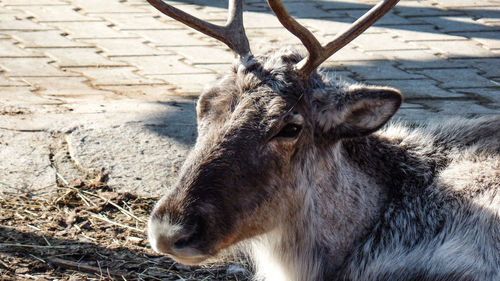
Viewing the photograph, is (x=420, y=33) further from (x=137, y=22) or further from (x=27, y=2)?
(x=27, y=2)

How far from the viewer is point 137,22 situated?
33.1ft

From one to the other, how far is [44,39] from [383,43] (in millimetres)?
3731

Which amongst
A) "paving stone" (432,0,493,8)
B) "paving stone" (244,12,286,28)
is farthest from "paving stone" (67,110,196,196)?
"paving stone" (432,0,493,8)

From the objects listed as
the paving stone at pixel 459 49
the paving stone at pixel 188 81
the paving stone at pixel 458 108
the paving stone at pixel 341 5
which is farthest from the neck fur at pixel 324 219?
the paving stone at pixel 341 5

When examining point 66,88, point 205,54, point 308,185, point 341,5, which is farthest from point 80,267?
point 341,5

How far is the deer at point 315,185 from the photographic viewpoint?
369 cm

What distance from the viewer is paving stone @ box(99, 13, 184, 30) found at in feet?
32.4

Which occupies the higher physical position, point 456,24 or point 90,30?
point 456,24

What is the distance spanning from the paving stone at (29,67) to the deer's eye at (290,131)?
465cm

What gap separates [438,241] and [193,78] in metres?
4.39

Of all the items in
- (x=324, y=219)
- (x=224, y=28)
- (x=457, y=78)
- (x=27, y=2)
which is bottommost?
(x=27, y=2)

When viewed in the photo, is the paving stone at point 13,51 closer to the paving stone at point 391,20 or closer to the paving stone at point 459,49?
the paving stone at point 391,20

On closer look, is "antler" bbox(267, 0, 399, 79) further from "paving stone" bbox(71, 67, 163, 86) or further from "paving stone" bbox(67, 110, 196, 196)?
"paving stone" bbox(71, 67, 163, 86)

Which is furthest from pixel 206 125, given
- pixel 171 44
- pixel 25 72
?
pixel 171 44
